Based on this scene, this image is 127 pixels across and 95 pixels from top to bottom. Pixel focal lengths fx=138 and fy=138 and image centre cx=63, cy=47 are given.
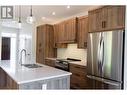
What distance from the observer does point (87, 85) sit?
3506 millimetres

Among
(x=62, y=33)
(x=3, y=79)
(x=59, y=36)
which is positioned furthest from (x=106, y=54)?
Result: (x=59, y=36)

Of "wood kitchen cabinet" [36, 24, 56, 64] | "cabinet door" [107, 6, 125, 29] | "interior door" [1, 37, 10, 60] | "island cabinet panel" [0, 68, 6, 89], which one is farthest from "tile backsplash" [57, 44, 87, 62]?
"island cabinet panel" [0, 68, 6, 89]

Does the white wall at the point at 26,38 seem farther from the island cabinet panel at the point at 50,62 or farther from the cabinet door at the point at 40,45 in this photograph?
the island cabinet panel at the point at 50,62

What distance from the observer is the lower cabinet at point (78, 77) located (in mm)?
3707

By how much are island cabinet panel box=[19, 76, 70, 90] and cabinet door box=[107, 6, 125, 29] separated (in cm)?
148

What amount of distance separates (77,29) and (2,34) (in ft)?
11.0

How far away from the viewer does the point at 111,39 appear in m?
2.86

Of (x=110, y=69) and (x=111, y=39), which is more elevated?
(x=111, y=39)
